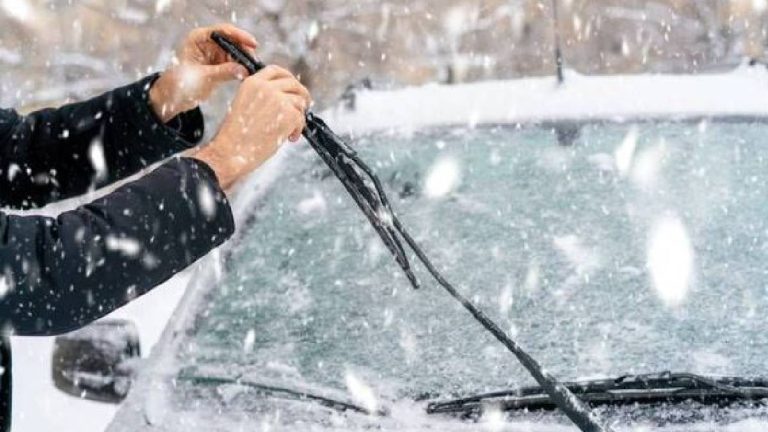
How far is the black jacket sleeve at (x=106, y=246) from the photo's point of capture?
1395 millimetres

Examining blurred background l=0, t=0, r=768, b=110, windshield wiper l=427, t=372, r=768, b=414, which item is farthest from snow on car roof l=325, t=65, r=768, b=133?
blurred background l=0, t=0, r=768, b=110

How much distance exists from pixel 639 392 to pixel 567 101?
6.22 ft

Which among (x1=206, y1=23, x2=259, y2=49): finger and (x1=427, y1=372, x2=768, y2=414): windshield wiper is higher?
(x1=206, y1=23, x2=259, y2=49): finger

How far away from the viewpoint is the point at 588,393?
6.11 ft

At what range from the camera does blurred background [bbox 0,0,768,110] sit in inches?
509

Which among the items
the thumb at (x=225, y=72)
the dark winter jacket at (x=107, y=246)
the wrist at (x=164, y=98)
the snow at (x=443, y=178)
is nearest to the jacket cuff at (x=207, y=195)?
the dark winter jacket at (x=107, y=246)

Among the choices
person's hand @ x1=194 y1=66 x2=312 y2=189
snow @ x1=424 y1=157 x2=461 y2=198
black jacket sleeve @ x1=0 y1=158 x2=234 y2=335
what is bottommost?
black jacket sleeve @ x1=0 y1=158 x2=234 y2=335

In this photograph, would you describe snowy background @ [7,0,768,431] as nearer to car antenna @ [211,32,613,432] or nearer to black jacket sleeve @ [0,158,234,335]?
car antenna @ [211,32,613,432]

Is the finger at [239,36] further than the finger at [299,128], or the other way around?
the finger at [239,36]

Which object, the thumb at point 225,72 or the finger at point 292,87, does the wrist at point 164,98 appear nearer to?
the thumb at point 225,72

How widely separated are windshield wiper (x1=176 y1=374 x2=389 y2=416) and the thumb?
684 mm

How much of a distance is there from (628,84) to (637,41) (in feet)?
46.4

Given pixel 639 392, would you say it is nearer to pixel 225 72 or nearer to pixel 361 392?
pixel 361 392

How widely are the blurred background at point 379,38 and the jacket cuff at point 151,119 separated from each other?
1031 centimetres
